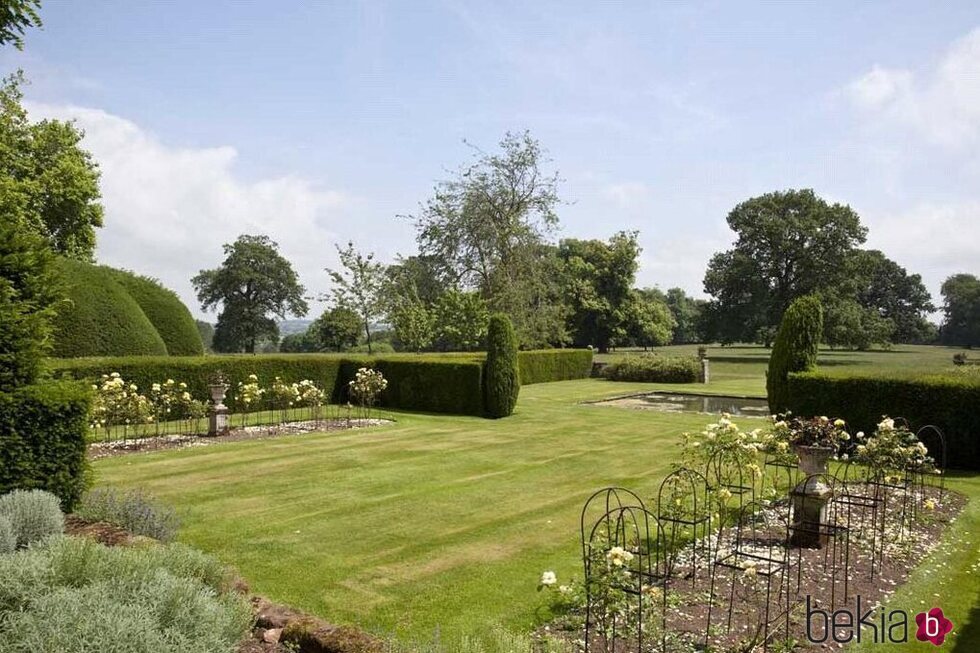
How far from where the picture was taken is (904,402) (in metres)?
11.5

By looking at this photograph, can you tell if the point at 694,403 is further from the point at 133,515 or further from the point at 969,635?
the point at 133,515

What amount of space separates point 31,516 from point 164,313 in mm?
16048

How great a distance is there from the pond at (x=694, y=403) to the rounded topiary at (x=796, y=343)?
3643mm

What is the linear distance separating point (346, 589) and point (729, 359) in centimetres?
4479

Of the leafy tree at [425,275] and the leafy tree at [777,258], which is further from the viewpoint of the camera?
the leafy tree at [777,258]

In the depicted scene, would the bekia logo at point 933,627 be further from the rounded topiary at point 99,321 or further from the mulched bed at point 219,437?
the rounded topiary at point 99,321

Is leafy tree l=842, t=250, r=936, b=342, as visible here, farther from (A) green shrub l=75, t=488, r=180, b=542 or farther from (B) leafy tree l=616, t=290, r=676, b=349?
(A) green shrub l=75, t=488, r=180, b=542

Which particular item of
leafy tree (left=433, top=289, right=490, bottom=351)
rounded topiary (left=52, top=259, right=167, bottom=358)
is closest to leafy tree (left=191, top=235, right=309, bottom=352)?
leafy tree (left=433, top=289, right=490, bottom=351)

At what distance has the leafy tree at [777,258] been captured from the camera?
43375mm

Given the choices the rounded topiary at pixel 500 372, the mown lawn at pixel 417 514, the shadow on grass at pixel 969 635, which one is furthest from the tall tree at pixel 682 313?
the shadow on grass at pixel 969 635

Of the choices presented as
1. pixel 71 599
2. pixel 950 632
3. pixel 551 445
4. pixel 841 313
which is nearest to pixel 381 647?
pixel 71 599

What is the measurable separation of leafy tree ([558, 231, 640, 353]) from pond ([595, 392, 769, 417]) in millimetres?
24296

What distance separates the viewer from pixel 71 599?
2949 millimetres

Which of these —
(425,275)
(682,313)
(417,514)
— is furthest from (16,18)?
(682,313)
